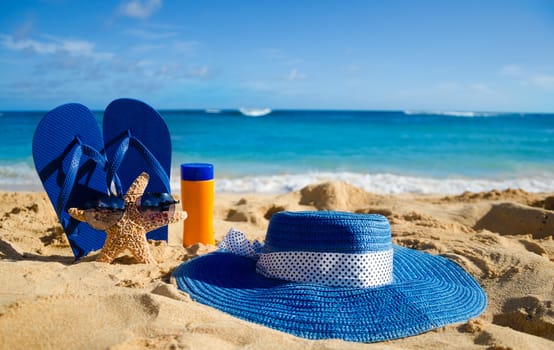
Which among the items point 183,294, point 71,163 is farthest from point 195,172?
point 183,294

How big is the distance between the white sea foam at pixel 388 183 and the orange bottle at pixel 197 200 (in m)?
3.76

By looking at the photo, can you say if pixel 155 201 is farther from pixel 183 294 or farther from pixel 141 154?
pixel 183 294

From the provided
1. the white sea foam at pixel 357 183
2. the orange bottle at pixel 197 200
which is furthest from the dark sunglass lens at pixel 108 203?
the white sea foam at pixel 357 183

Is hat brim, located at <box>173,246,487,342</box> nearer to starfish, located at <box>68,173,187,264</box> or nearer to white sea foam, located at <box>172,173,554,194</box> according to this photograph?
starfish, located at <box>68,173,187,264</box>

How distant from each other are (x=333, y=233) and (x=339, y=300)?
1.01ft

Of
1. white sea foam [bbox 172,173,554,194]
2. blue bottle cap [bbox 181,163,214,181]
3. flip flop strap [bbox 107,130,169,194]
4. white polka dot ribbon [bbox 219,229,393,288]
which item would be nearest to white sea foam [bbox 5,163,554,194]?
white sea foam [bbox 172,173,554,194]

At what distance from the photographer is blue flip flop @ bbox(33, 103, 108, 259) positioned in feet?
8.97

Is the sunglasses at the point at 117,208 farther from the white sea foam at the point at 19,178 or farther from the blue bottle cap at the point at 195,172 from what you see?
the white sea foam at the point at 19,178

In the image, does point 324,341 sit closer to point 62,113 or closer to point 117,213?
point 117,213

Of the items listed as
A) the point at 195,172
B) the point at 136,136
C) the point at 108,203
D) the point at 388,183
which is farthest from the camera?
the point at 388,183

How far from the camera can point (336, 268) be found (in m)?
2.24

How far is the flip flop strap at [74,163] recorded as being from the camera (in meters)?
2.65

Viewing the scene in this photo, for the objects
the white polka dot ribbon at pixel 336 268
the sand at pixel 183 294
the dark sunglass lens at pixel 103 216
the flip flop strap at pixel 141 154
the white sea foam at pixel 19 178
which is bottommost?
the white sea foam at pixel 19 178

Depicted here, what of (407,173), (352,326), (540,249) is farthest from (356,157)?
(352,326)
